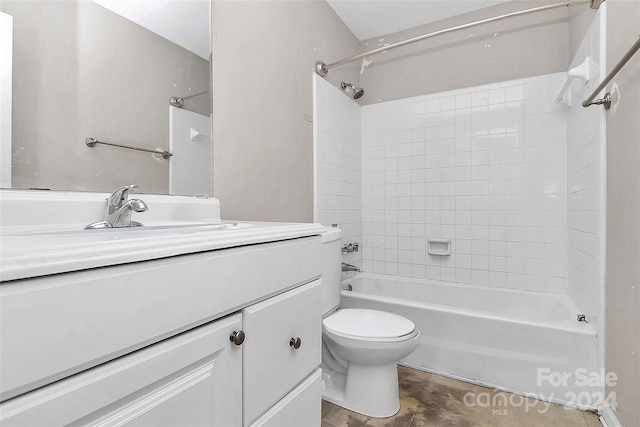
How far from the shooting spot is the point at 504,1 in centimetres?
224

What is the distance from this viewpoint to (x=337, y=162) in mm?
2398

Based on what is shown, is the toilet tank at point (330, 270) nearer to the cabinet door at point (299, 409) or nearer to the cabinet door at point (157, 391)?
the cabinet door at point (299, 409)

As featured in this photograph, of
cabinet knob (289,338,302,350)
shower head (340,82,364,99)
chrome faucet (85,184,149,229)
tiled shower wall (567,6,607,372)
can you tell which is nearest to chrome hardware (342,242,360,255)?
shower head (340,82,364,99)

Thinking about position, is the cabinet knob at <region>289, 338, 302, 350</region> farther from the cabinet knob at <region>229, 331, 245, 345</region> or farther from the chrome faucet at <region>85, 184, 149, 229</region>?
the chrome faucet at <region>85, 184, 149, 229</region>

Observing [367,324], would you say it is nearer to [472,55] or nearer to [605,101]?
[605,101]

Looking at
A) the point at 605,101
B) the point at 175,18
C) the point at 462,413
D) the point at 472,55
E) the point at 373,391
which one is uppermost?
the point at 472,55

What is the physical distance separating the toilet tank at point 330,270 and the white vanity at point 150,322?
606 mm

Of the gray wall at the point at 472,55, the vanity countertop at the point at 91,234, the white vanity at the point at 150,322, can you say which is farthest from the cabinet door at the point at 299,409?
the gray wall at the point at 472,55

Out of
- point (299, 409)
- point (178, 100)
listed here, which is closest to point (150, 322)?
point (299, 409)

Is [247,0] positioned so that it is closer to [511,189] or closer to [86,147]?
[86,147]

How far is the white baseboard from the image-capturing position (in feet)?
4.27

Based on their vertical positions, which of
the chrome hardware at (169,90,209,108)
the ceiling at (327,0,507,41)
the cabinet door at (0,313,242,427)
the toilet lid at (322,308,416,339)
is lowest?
the toilet lid at (322,308,416,339)

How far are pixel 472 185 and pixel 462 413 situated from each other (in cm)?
151

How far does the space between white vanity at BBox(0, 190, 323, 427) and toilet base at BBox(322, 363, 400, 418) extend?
601mm
